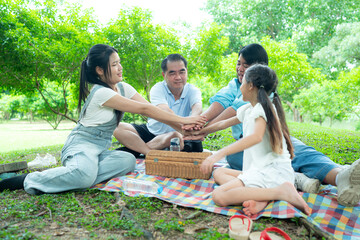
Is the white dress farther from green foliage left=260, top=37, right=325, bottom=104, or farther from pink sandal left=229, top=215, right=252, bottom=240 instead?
green foliage left=260, top=37, right=325, bottom=104

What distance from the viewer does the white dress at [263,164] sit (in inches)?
92.5

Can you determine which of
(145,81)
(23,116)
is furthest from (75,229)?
(23,116)

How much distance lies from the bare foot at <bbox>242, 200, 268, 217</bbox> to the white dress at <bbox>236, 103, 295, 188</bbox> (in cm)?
15

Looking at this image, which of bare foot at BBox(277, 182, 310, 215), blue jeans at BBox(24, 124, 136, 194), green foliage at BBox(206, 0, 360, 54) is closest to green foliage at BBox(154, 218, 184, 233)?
bare foot at BBox(277, 182, 310, 215)

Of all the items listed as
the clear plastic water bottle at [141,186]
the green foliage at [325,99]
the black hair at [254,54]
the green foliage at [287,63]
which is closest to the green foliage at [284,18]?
the green foliage at [287,63]

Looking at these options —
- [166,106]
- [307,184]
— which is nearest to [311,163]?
[307,184]

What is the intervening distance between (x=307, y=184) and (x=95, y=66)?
8.47 ft

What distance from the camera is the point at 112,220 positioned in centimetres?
216

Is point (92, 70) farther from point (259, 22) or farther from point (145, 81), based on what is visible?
point (259, 22)

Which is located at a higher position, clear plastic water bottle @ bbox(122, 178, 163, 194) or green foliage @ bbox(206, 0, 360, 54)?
green foliage @ bbox(206, 0, 360, 54)

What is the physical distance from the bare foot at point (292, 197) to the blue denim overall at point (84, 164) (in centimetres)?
179

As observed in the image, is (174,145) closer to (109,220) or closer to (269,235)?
(109,220)

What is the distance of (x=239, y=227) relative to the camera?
6.51 ft

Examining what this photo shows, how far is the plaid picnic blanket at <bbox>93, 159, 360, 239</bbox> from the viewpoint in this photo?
6.96ft
